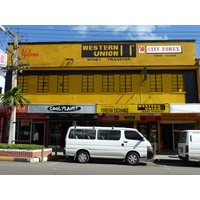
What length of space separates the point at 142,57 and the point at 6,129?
1369 centimetres

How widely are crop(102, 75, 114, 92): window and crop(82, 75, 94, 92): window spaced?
1035 mm

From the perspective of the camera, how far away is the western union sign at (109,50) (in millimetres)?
19469

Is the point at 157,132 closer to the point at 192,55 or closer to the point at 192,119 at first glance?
the point at 192,119

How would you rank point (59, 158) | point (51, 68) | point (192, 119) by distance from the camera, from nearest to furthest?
point (59, 158)
point (192, 119)
point (51, 68)

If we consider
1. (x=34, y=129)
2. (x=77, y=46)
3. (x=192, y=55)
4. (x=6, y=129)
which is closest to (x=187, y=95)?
(x=192, y=55)

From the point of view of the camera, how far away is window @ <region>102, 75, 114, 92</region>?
19344 mm

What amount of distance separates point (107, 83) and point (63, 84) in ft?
12.7

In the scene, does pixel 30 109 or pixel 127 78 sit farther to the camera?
pixel 127 78

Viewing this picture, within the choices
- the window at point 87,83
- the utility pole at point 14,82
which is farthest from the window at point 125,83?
the utility pole at point 14,82

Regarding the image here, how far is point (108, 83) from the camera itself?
1942cm

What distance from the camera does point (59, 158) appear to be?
14.7 meters

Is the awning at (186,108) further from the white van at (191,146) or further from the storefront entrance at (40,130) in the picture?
the storefront entrance at (40,130)

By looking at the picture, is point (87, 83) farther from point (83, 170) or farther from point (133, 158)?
point (83, 170)

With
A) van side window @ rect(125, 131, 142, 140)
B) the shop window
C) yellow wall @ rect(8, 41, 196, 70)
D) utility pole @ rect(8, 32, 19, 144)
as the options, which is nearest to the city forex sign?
yellow wall @ rect(8, 41, 196, 70)
